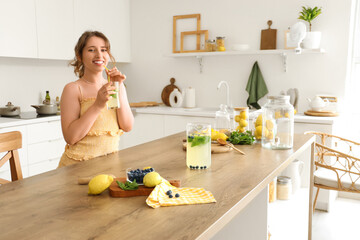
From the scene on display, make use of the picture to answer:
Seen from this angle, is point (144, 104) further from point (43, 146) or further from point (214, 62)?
point (43, 146)

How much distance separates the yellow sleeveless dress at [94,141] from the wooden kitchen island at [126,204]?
26 centimetres

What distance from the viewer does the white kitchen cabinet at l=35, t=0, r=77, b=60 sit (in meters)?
3.59

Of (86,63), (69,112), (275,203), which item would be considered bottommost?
(275,203)

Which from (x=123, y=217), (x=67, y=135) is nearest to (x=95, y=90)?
(x=67, y=135)

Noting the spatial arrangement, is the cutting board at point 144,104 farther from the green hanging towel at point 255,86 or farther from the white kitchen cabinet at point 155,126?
the green hanging towel at point 255,86

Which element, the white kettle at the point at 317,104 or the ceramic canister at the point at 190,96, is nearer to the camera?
the white kettle at the point at 317,104

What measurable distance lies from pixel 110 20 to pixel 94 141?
9.47 ft

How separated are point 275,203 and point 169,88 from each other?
2.69m

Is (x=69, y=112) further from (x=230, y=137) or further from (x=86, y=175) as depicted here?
(x=230, y=137)

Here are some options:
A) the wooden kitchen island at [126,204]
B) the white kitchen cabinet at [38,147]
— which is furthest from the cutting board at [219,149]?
the white kitchen cabinet at [38,147]

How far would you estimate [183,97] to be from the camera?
14.2 feet

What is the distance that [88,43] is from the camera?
180 centimetres

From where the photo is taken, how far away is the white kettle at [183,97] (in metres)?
4.28

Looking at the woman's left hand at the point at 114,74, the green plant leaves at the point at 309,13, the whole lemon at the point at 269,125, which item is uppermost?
the green plant leaves at the point at 309,13
